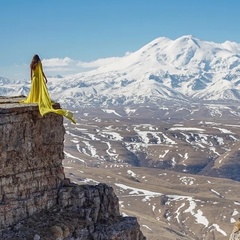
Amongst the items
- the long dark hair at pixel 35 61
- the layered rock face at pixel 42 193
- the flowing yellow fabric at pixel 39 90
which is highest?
the long dark hair at pixel 35 61

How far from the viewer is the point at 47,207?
103 feet

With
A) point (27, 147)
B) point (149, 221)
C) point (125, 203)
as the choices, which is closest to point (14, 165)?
point (27, 147)

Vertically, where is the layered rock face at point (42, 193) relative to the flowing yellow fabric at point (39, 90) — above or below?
below

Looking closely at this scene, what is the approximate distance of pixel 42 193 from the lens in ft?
102

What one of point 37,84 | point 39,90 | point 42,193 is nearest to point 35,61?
point 37,84

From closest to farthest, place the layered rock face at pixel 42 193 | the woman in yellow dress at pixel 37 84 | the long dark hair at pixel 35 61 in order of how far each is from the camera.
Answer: the layered rock face at pixel 42 193 → the woman in yellow dress at pixel 37 84 → the long dark hair at pixel 35 61

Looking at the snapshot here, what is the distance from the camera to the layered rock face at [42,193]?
1144 inches

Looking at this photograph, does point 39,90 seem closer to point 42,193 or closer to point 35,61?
point 35,61

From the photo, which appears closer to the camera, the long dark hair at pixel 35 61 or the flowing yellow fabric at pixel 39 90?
the flowing yellow fabric at pixel 39 90

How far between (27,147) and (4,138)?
1.86m

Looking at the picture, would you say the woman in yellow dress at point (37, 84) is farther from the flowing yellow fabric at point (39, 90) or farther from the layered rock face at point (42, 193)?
the layered rock face at point (42, 193)

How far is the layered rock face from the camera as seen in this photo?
2906 cm

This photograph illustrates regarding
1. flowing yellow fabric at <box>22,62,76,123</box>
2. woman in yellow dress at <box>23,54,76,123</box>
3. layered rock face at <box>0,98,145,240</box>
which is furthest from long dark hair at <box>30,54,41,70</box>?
layered rock face at <box>0,98,145,240</box>

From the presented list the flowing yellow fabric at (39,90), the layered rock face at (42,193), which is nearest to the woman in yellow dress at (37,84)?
the flowing yellow fabric at (39,90)
